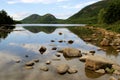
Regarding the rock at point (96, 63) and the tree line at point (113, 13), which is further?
the tree line at point (113, 13)

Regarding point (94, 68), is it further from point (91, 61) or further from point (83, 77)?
point (83, 77)

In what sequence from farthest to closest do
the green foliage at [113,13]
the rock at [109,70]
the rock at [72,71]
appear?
the green foliage at [113,13] < the rock at [72,71] < the rock at [109,70]

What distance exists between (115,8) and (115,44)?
56.9m

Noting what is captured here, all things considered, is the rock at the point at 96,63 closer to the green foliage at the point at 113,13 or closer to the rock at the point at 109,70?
the rock at the point at 109,70

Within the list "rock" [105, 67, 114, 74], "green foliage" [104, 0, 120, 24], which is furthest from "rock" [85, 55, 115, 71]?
"green foliage" [104, 0, 120, 24]

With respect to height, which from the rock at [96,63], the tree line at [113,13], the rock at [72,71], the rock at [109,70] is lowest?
the rock at [72,71]

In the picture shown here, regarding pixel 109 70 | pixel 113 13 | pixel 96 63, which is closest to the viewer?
pixel 109 70

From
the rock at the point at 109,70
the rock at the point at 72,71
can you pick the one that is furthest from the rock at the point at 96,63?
the rock at the point at 72,71

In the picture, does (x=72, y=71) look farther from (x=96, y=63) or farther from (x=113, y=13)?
(x=113, y=13)

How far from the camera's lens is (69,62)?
111 ft

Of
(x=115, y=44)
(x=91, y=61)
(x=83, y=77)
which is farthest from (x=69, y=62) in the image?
(x=115, y=44)

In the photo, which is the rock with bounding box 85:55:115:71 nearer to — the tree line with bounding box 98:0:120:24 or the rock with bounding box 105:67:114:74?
the rock with bounding box 105:67:114:74

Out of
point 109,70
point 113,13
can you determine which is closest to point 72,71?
point 109,70

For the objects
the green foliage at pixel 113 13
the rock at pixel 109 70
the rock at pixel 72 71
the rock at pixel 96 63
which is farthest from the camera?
the green foliage at pixel 113 13
